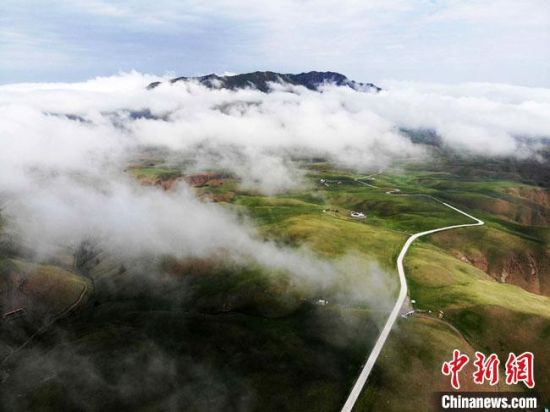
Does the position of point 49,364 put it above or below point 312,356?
below

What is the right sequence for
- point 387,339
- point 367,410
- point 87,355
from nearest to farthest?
point 367,410 < point 387,339 < point 87,355

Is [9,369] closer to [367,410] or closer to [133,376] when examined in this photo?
[133,376]

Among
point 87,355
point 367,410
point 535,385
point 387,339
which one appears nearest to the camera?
point 367,410

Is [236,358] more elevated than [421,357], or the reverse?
[421,357]

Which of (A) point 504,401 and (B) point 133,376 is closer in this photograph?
(A) point 504,401

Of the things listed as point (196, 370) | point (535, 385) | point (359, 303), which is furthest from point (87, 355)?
point (535, 385)

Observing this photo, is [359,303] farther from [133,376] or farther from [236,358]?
[133,376]

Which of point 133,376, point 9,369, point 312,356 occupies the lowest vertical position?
point 9,369

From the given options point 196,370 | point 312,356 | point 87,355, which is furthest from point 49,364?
point 312,356

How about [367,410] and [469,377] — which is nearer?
[367,410]
